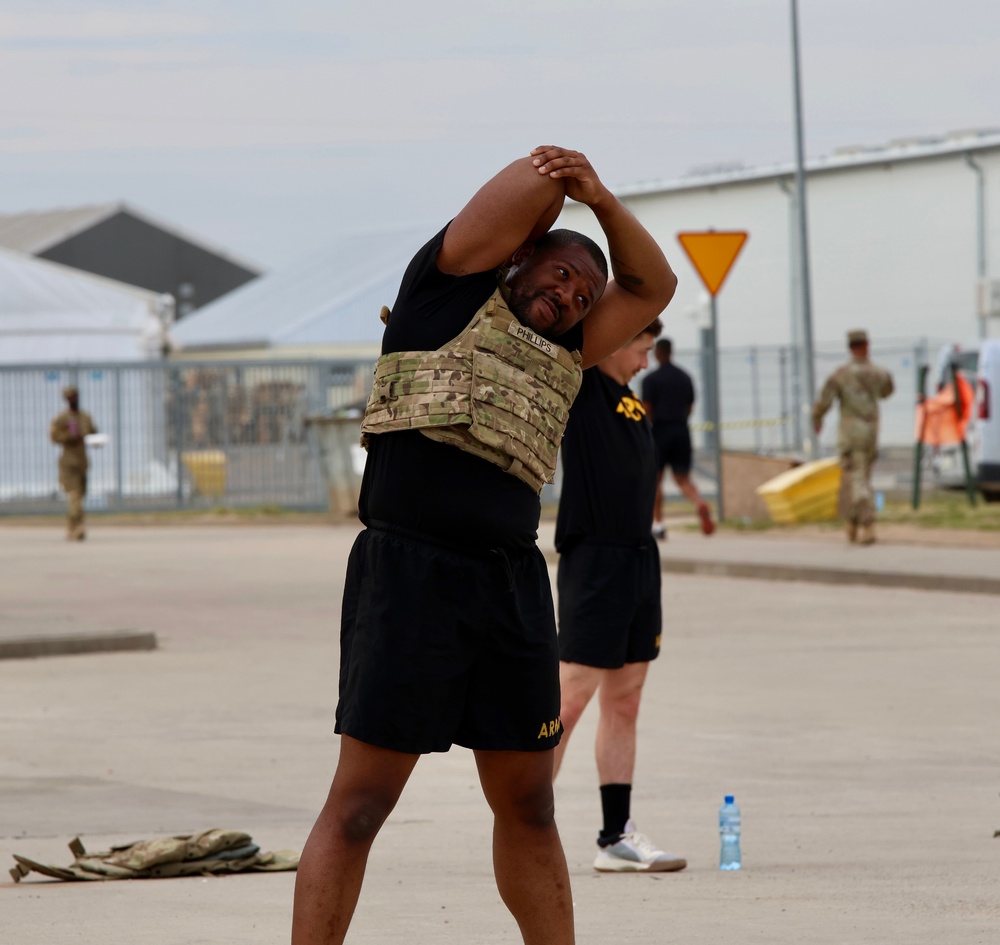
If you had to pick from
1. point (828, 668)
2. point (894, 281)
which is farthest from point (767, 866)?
point (894, 281)

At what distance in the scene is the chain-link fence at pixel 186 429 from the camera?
30547 millimetres

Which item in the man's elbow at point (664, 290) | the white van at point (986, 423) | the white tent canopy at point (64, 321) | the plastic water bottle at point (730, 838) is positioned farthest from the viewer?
the white tent canopy at point (64, 321)

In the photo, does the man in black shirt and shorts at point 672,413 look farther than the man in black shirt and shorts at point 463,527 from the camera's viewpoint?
Yes

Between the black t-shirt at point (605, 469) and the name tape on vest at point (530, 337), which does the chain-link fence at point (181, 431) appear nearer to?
the black t-shirt at point (605, 469)

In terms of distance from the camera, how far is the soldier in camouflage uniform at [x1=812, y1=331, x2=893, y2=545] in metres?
19.2

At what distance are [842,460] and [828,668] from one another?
7879 mm

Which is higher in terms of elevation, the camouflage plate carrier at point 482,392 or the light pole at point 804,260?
the light pole at point 804,260

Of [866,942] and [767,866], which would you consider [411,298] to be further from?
[767,866]

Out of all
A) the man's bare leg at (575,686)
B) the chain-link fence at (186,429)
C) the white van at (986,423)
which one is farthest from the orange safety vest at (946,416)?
the man's bare leg at (575,686)

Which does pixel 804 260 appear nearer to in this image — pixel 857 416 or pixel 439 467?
pixel 857 416

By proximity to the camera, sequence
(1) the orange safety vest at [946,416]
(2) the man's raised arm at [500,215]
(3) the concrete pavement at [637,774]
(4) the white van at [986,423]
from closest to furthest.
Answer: (2) the man's raised arm at [500,215], (3) the concrete pavement at [637,774], (1) the orange safety vest at [946,416], (4) the white van at [986,423]

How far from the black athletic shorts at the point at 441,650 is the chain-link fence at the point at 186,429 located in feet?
85.5

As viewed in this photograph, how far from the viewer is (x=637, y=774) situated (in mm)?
8383

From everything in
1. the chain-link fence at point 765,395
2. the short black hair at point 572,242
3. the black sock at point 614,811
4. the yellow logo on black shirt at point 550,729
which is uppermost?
the chain-link fence at point 765,395
